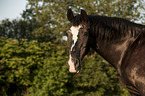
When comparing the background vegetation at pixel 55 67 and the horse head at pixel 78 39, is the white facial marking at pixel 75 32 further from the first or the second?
the background vegetation at pixel 55 67

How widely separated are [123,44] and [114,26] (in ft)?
1.05

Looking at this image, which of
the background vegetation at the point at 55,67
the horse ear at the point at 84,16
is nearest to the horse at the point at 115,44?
the horse ear at the point at 84,16

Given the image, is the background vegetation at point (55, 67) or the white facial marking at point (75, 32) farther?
the background vegetation at point (55, 67)

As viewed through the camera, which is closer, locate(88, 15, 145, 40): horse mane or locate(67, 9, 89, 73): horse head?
locate(67, 9, 89, 73): horse head

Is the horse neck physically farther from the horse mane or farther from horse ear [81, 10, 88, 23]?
horse ear [81, 10, 88, 23]

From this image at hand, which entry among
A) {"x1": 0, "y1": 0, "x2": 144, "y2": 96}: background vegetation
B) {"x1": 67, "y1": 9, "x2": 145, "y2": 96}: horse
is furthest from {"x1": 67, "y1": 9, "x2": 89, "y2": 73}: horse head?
{"x1": 0, "y1": 0, "x2": 144, "y2": 96}: background vegetation

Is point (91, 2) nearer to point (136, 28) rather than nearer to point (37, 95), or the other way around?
point (37, 95)

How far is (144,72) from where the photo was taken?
210 centimetres

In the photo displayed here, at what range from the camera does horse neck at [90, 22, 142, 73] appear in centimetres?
243

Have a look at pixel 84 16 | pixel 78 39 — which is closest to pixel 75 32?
pixel 78 39

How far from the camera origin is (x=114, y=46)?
2.52 metres

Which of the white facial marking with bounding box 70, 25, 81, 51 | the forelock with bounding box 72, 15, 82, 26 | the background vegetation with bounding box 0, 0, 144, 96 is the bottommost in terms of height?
the background vegetation with bounding box 0, 0, 144, 96

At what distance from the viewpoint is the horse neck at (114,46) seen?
7.97 ft

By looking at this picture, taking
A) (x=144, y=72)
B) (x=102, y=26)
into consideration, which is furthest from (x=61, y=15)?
(x=144, y=72)
